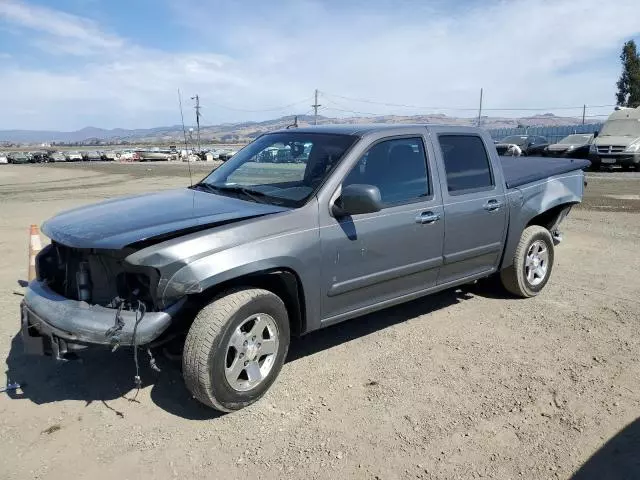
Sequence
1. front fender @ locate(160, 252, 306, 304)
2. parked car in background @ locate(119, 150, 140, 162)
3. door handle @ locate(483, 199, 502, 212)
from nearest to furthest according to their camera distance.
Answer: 1. front fender @ locate(160, 252, 306, 304)
2. door handle @ locate(483, 199, 502, 212)
3. parked car in background @ locate(119, 150, 140, 162)

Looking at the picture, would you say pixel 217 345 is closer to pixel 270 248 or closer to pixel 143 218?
pixel 270 248

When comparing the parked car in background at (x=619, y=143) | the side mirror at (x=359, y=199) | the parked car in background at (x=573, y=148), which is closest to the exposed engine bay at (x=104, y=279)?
the side mirror at (x=359, y=199)

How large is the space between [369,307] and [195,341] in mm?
1463

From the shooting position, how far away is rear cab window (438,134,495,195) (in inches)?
176

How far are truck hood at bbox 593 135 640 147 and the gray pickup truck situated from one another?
18841mm

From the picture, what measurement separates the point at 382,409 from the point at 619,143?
21.4m

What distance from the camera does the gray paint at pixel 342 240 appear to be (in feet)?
9.96

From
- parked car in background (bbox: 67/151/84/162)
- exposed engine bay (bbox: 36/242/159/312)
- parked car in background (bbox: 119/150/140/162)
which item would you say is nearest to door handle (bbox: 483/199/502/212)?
exposed engine bay (bbox: 36/242/159/312)

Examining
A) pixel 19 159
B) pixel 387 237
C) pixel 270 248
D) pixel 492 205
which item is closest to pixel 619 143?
pixel 492 205

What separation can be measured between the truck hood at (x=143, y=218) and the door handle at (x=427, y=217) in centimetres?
116

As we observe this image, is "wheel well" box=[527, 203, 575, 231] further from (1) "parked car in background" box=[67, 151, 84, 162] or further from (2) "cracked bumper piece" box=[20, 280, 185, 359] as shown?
(1) "parked car in background" box=[67, 151, 84, 162]

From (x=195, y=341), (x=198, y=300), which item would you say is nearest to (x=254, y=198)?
(x=198, y=300)

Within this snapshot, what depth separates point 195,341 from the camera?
10.0 feet

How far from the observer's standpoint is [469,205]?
4500 mm
